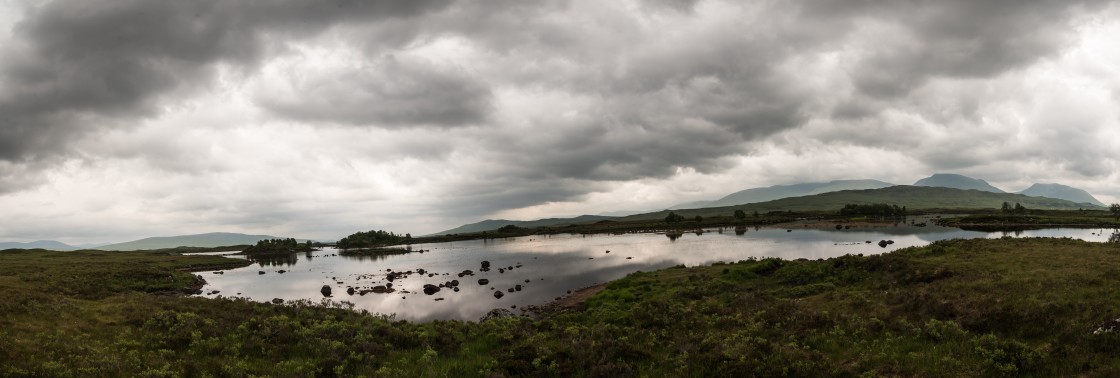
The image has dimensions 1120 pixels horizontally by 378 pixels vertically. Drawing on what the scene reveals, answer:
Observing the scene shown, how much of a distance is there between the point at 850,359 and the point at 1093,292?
14.9 metres

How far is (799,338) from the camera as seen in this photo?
2434cm

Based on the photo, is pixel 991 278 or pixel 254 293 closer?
pixel 991 278

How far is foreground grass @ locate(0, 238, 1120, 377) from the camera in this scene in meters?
19.0

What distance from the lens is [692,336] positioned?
2602 cm

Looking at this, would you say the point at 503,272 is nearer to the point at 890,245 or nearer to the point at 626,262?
the point at 626,262

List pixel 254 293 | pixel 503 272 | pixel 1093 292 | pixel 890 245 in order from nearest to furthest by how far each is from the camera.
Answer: pixel 1093 292 < pixel 254 293 < pixel 503 272 < pixel 890 245

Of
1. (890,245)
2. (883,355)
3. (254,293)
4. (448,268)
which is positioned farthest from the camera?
(448,268)

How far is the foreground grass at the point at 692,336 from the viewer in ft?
62.4

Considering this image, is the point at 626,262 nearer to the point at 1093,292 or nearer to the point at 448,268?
the point at 448,268

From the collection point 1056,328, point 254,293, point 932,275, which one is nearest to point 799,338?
point 1056,328

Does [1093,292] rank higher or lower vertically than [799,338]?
higher

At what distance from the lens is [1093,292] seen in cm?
2383

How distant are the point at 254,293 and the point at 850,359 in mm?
86733

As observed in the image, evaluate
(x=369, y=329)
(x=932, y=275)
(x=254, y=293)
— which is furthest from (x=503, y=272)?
(x=932, y=275)
